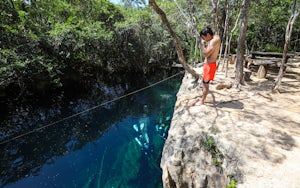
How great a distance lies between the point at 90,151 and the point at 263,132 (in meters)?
4.86

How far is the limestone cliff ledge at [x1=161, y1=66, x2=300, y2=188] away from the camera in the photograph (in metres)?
1.99

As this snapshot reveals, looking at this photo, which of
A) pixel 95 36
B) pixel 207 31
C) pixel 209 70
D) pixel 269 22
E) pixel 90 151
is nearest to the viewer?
pixel 207 31

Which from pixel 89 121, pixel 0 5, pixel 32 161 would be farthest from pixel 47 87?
pixel 32 161

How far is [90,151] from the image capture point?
5.52 metres

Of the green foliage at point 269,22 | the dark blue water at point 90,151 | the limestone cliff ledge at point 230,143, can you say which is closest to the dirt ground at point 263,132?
the limestone cliff ledge at point 230,143

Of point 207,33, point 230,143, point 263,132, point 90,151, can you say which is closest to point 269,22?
point 207,33

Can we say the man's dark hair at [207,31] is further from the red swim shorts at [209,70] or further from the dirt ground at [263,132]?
the dirt ground at [263,132]

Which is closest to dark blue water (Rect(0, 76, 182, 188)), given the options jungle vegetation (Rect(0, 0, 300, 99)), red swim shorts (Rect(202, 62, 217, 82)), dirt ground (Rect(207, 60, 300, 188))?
jungle vegetation (Rect(0, 0, 300, 99))

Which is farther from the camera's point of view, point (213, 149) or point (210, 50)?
point (210, 50)

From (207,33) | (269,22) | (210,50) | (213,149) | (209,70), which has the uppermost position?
(269,22)

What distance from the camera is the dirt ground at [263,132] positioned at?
1.83m

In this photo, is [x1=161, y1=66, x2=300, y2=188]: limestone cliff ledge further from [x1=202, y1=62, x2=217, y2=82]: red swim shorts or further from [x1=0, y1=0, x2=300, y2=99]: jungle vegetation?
[x1=0, y1=0, x2=300, y2=99]: jungle vegetation

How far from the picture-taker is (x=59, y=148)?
18.3ft

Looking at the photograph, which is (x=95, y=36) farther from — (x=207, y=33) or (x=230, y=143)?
Result: (x=230, y=143)
